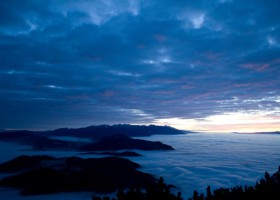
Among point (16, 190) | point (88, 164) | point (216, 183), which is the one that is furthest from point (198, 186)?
point (16, 190)

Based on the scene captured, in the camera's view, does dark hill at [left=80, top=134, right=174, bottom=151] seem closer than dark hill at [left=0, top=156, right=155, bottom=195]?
No

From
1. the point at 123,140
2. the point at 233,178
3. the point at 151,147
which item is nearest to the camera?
the point at 233,178

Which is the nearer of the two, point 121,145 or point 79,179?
point 79,179

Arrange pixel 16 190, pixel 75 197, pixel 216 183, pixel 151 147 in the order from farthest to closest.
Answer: pixel 151 147 < pixel 216 183 < pixel 16 190 < pixel 75 197

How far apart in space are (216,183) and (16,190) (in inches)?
2044

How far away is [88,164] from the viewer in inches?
2395

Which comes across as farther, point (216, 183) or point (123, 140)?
point (123, 140)

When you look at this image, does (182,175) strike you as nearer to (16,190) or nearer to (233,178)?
(233,178)

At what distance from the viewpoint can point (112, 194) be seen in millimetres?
44500

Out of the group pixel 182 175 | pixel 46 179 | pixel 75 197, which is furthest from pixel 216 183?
pixel 46 179

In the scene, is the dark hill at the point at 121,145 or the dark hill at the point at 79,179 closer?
the dark hill at the point at 79,179

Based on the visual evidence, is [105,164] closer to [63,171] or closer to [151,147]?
[63,171]

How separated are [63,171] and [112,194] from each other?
53.1ft

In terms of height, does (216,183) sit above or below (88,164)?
below
